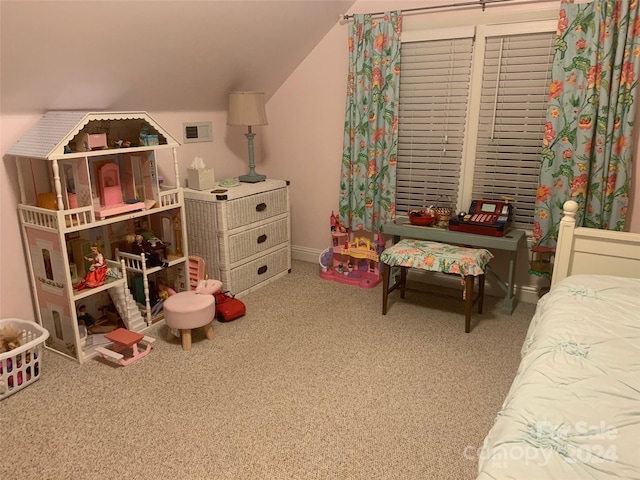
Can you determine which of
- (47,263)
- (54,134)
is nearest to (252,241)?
(47,263)

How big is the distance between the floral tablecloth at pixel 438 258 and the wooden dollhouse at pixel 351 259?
Answer: 1.93 ft

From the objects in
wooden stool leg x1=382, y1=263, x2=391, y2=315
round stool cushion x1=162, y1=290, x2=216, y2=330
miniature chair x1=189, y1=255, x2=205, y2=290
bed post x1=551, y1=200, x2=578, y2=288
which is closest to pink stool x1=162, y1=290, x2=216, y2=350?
round stool cushion x1=162, y1=290, x2=216, y2=330

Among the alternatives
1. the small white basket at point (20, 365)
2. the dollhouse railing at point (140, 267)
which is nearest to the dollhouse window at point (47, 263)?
the small white basket at point (20, 365)

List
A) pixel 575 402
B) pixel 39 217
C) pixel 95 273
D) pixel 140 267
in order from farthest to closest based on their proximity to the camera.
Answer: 1. pixel 140 267
2. pixel 95 273
3. pixel 39 217
4. pixel 575 402

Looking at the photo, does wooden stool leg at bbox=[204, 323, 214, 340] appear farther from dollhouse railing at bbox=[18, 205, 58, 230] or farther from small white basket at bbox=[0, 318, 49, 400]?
dollhouse railing at bbox=[18, 205, 58, 230]

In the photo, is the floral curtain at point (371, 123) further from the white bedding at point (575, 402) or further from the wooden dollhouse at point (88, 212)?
the white bedding at point (575, 402)

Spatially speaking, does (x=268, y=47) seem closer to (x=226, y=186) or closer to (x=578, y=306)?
(x=226, y=186)

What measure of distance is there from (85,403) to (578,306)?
217 cm

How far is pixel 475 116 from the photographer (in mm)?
3287

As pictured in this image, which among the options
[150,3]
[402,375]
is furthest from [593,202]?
[150,3]

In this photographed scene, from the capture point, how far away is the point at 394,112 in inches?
135

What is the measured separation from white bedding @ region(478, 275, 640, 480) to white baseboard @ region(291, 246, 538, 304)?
5.02 ft

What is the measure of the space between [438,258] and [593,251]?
2.80 ft

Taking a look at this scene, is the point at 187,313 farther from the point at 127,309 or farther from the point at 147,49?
the point at 147,49
